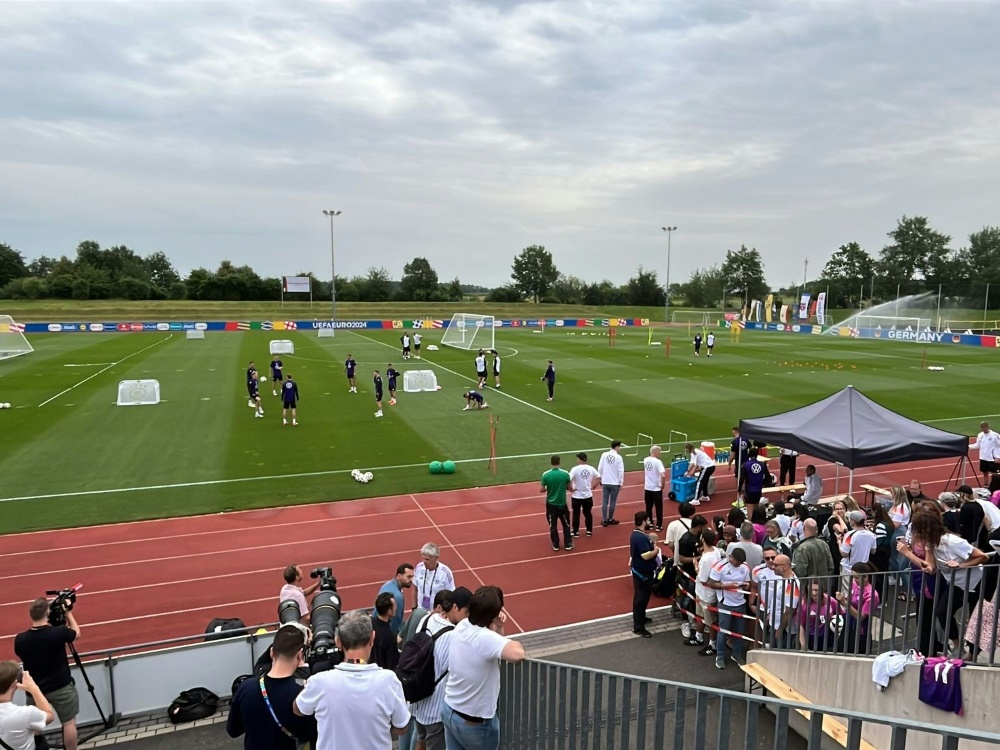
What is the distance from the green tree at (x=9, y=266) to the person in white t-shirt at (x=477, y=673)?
437ft

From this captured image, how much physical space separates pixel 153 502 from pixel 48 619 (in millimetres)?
9251

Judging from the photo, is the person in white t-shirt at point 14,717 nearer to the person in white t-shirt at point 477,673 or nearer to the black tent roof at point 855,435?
the person in white t-shirt at point 477,673

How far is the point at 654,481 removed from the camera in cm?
1284

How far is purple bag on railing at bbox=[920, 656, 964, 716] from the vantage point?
16.0 feet

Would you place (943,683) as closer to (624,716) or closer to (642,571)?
(624,716)

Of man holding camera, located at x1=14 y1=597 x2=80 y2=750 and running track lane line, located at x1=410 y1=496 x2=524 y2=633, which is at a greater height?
man holding camera, located at x1=14 y1=597 x2=80 y2=750

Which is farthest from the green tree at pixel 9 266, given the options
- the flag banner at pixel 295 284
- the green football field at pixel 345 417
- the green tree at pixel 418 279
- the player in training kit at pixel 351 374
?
the player in training kit at pixel 351 374

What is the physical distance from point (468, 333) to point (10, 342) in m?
31.7

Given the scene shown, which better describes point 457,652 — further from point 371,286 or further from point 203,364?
point 371,286

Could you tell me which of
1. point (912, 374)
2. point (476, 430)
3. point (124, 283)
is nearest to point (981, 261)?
point (912, 374)

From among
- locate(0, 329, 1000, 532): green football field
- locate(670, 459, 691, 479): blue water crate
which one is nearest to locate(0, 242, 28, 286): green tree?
locate(0, 329, 1000, 532): green football field

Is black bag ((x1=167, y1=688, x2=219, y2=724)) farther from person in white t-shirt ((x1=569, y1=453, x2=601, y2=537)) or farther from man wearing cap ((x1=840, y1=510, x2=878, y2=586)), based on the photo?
man wearing cap ((x1=840, y1=510, x2=878, y2=586))

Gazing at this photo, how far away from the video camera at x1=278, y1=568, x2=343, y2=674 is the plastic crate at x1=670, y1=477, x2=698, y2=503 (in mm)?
8817

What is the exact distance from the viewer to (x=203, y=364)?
4016cm
